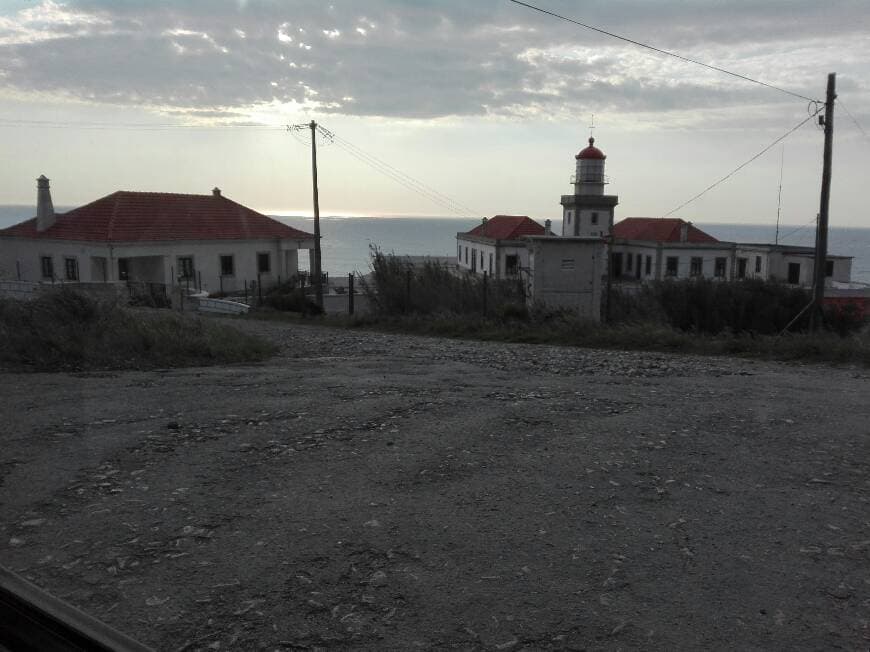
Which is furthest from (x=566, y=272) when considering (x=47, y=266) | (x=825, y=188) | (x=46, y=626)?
(x=47, y=266)

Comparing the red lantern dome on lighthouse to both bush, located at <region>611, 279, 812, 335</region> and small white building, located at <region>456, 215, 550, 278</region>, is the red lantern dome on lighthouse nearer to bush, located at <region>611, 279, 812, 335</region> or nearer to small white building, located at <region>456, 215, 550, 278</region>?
small white building, located at <region>456, 215, 550, 278</region>

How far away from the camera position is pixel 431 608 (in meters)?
3.38

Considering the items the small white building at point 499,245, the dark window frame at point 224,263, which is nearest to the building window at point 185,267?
the dark window frame at point 224,263

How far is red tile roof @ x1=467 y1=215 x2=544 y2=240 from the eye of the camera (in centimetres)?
5084

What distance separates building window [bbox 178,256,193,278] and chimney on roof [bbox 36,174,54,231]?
6.75 metres

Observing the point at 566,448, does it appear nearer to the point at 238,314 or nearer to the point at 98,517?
the point at 98,517

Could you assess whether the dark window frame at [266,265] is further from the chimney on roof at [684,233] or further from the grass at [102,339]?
the chimney on roof at [684,233]

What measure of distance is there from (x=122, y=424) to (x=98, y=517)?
2.31m

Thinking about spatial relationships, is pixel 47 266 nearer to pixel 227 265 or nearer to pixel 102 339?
pixel 227 265

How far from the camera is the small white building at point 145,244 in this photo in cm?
3184

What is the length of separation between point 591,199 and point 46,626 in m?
49.7

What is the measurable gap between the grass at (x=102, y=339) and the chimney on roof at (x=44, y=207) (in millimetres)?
24548

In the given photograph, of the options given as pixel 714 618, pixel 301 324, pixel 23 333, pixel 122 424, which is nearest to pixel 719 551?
pixel 714 618

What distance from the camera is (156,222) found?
33.7m
